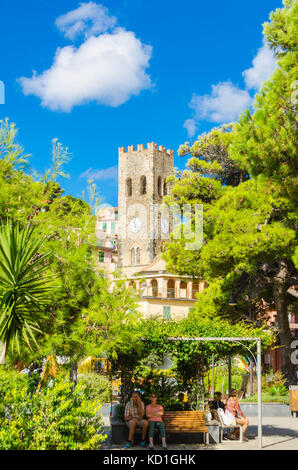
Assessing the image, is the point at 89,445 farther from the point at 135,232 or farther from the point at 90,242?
the point at 135,232

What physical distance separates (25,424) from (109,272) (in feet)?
11.4

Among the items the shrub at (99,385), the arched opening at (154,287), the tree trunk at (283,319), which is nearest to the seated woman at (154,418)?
the shrub at (99,385)

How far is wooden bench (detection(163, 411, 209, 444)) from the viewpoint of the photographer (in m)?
12.2

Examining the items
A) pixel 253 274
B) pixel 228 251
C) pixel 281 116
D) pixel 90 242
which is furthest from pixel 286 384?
pixel 90 242

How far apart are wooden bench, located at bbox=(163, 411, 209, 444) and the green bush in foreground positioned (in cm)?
380

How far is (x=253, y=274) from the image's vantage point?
23250 mm

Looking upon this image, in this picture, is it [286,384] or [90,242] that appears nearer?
[90,242]

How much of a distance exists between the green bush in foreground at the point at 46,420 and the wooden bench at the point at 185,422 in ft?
12.5

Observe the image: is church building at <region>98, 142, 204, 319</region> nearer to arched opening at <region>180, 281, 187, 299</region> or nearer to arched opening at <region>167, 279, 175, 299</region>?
arched opening at <region>167, 279, 175, 299</region>

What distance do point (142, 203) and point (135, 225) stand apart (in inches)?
142

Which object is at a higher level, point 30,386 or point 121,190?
point 121,190

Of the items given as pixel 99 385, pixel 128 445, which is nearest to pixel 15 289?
pixel 128 445

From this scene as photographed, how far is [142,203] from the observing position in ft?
265

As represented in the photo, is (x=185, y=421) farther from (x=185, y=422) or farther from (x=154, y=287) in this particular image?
(x=154, y=287)
